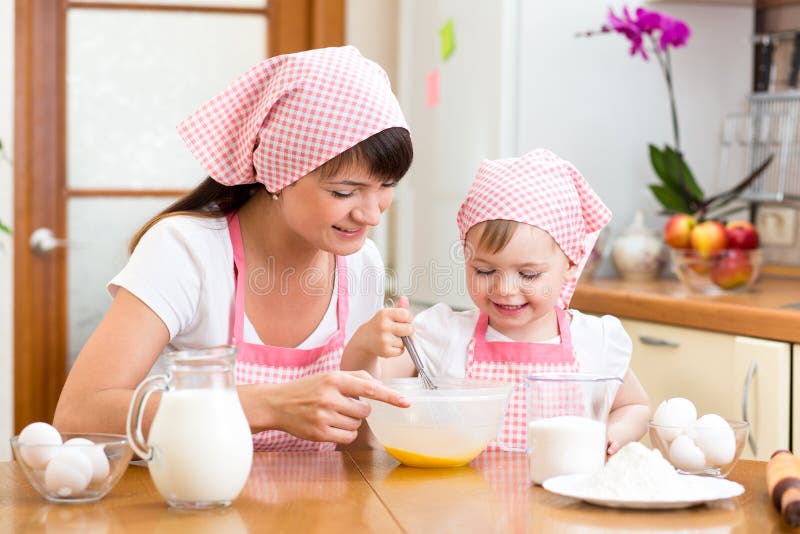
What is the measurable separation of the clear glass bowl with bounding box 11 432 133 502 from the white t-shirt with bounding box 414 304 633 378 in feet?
2.28

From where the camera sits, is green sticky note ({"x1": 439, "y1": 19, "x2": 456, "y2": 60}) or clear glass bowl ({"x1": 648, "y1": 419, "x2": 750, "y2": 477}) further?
green sticky note ({"x1": 439, "y1": 19, "x2": 456, "y2": 60})

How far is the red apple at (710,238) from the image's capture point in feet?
7.95

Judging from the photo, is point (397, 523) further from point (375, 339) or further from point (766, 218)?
point (766, 218)

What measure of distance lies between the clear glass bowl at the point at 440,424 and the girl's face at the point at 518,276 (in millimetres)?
386

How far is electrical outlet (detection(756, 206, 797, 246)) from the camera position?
9.16 ft

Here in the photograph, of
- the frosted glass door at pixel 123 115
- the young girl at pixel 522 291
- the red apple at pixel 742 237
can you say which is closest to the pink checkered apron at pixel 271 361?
the young girl at pixel 522 291

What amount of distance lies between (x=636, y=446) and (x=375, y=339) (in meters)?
0.41

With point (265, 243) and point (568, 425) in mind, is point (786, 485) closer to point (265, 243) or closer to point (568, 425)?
point (568, 425)

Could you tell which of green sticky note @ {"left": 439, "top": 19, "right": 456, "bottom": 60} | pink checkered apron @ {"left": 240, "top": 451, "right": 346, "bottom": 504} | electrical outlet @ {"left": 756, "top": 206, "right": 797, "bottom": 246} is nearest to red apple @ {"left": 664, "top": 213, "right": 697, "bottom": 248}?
electrical outlet @ {"left": 756, "top": 206, "right": 797, "bottom": 246}

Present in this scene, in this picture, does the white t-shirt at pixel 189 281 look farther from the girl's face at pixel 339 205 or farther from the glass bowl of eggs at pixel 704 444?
the glass bowl of eggs at pixel 704 444

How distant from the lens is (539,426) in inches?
43.6

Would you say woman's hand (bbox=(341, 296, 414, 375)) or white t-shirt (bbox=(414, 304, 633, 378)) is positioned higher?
woman's hand (bbox=(341, 296, 414, 375))

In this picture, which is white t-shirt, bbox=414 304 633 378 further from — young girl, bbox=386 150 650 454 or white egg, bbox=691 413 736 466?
white egg, bbox=691 413 736 466

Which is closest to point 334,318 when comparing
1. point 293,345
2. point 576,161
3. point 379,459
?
point 293,345
